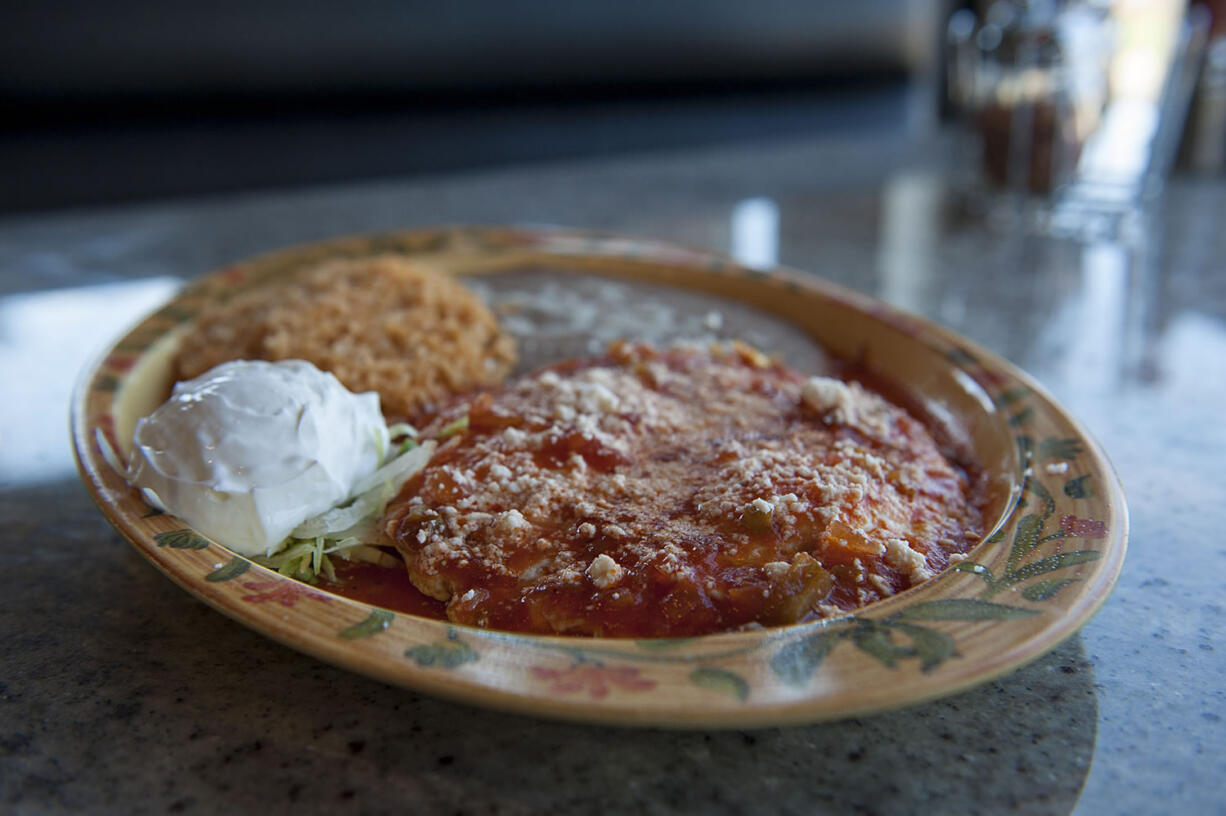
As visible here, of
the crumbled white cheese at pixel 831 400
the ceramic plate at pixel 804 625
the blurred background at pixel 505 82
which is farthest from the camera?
the blurred background at pixel 505 82

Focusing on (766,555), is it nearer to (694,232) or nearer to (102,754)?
(102,754)

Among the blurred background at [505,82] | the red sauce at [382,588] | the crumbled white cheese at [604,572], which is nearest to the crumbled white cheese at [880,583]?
the crumbled white cheese at [604,572]

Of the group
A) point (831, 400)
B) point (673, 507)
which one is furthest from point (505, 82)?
point (673, 507)

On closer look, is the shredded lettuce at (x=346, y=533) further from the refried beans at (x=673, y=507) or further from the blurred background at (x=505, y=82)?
the blurred background at (x=505, y=82)

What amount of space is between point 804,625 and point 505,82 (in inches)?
95.7

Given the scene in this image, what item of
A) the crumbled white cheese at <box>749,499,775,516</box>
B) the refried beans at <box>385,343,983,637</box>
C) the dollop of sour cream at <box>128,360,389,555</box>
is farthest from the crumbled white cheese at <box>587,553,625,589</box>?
the dollop of sour cream at <box>128,360,389,555</box>

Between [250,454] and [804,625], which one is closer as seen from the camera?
[804,625]

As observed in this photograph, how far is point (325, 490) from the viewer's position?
2.36 ft

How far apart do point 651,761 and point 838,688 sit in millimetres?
133

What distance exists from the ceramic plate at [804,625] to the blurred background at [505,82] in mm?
1082

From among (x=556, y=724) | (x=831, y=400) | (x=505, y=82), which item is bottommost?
(x=556, y=724)

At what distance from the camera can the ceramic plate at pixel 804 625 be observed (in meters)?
0.48

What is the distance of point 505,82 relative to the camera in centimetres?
269

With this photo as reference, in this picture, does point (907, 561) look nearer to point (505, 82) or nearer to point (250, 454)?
point (250, 454)
